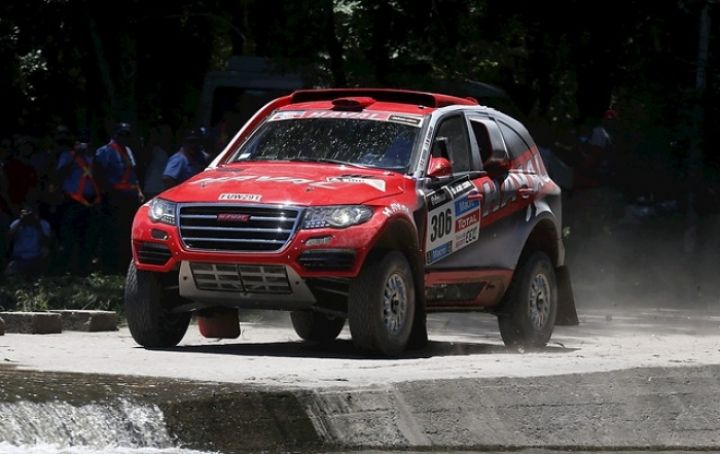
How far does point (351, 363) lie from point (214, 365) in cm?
96

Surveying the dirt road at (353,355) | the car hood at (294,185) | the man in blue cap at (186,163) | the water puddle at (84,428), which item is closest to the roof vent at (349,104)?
the car hood at (294,185)

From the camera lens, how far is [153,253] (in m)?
11.7

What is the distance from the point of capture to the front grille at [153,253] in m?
11.6

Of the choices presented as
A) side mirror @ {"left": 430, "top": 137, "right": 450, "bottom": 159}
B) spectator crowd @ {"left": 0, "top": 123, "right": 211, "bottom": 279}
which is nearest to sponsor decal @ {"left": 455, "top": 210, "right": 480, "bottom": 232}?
side mirror @ {"left": 430, "top": 137, "right": 450, "bottom": 159}

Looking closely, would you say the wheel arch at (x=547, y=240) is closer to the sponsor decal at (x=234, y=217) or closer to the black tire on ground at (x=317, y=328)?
the black tire on ground at (x=317, y=328)

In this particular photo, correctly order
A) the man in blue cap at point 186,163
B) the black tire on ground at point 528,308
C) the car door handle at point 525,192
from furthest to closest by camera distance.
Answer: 1. the man in blue cap at point 186,163
2. the car door handle at point 525,192
3. the black tire on ground at point 528,308

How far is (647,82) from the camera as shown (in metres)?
28.5

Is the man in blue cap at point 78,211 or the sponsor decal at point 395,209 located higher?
the sponsor decal at point 395,209

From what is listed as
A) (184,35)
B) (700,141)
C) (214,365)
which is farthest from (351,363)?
(184,35)

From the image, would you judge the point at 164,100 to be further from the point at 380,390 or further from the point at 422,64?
the point at 380,390

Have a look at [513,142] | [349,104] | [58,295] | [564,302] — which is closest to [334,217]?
[349,104]

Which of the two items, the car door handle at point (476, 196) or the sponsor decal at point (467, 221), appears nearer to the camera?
the sponsor decal at point (467, 221)

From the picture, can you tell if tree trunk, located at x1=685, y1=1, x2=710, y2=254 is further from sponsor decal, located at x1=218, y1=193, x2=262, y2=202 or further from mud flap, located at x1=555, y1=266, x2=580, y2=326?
sponsor decal, located at x1=218, y1=193, x2=262, y2=202

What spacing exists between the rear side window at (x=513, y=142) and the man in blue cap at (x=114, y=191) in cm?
718
